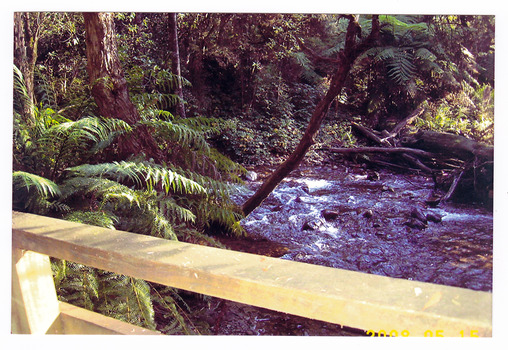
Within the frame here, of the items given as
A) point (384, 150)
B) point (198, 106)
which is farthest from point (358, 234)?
point (198, 106)

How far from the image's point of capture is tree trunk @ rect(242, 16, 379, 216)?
7.08ft

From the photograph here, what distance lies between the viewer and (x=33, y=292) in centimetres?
105

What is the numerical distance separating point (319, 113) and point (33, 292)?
178 centimetres

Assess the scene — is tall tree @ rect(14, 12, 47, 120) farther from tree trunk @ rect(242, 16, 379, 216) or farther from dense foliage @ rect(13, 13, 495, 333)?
tree trunk @ rect(242, 16, 379, 216)

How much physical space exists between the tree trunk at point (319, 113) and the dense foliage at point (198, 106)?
44 mm

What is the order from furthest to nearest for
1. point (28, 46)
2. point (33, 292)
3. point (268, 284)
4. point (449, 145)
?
1. point (28, 46)
2. point (449, 145)
3. point (33, 292)
4. point (268, 284)

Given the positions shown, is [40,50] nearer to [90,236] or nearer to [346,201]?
[90,236]

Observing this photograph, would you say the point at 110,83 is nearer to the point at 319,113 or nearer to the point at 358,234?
the point at 319,113

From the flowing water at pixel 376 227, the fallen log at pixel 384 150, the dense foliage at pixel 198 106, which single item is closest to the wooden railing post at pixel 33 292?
the dense foliage at pixel 198 106

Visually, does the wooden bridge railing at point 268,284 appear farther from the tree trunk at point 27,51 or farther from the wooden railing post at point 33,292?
the tree trunk at point 27,51

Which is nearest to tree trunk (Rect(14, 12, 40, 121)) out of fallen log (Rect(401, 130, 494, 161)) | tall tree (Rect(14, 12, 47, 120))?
tall tree (Rect(14, 12, 47, 120))

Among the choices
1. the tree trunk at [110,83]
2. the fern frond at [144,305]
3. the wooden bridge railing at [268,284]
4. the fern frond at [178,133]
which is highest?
the tree trunk at [110,83]

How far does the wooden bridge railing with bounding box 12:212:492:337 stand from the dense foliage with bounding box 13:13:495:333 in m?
0.58

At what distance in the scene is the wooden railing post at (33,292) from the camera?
104cm
